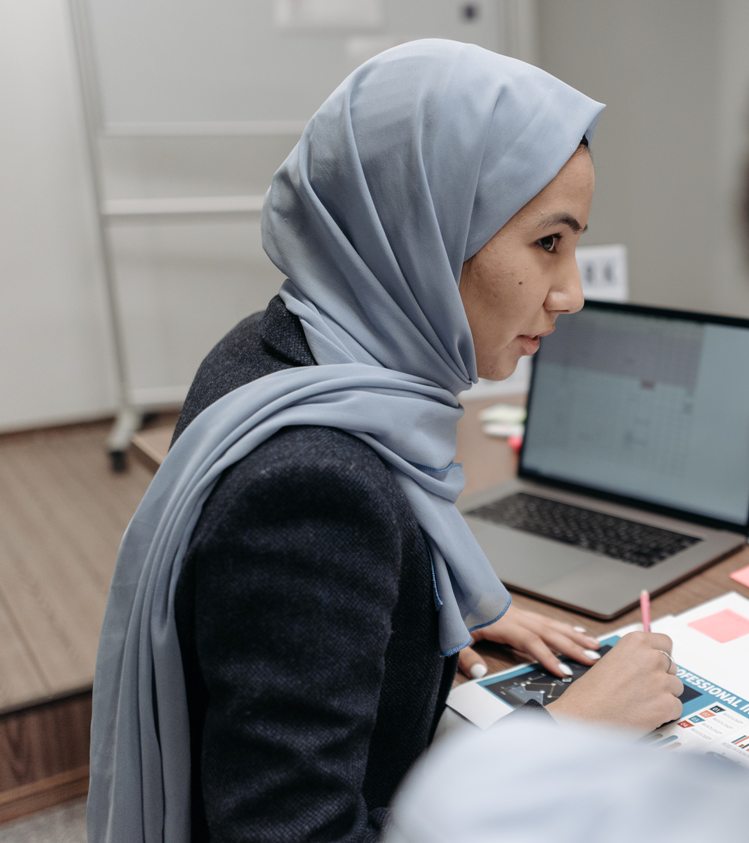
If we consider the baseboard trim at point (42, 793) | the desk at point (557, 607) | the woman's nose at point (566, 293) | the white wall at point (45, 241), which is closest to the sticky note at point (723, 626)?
the desk at point (557, 607)

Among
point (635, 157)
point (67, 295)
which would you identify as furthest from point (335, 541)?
point (67, 295)

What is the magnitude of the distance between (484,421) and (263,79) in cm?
178

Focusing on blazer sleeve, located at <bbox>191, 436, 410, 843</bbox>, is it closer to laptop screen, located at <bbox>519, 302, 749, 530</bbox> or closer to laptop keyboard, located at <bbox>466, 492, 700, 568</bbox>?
laptop keyboard, located at <bbox>466, 492, 700, 568</bbox>

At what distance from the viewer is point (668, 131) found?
2.81 m

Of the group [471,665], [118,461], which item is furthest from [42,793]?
[118,461]

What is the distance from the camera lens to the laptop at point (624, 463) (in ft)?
3.77

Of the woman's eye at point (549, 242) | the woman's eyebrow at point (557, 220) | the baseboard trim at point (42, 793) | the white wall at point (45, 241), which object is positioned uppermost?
the woman's eyebrow at point (557, 220)

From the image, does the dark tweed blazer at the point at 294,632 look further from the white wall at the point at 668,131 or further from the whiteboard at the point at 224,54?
the whiteboard at the point at 224,54

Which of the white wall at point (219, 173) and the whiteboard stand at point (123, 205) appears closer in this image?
the white wall at point (219, 173)

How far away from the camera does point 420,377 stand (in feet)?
2.68

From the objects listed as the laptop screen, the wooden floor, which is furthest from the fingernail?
the wooden floor

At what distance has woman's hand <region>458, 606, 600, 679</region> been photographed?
951mm

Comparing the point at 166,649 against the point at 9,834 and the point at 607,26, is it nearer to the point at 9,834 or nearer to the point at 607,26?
the point at 9,834

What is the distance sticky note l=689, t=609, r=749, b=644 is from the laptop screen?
0.75 ft
